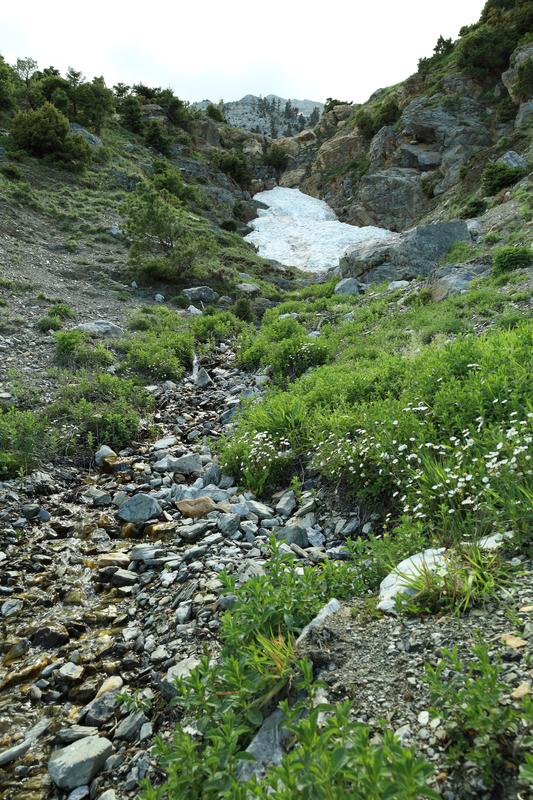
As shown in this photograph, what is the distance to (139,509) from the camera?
23.2 feet

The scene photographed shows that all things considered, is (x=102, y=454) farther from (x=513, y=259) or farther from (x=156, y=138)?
(x=156, y=138)

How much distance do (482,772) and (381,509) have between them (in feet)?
11.1

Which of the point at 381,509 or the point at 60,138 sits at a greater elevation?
the point at 60,138

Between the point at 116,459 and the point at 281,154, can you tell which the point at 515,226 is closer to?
the point at 116,459

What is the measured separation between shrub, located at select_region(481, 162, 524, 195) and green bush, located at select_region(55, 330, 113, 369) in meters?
21.5

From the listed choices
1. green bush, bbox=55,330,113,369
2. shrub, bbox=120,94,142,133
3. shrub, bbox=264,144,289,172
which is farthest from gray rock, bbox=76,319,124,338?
shrub, bbox=264,144,289,172

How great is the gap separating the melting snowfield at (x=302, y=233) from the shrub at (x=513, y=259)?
26.1 metres

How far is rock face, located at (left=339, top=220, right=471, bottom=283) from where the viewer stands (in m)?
18.2

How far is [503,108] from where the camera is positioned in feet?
134

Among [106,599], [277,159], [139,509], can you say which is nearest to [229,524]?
[106,599]

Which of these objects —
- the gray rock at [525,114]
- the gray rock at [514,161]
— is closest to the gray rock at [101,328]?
the gray rock at [514,161]

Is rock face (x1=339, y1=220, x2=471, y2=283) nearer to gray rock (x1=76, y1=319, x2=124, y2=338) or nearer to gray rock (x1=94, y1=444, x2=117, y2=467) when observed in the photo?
gray rock (x1=76, y1=319, x2=124, y2=338)

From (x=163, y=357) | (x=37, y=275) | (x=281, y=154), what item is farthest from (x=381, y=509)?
(x=281, y=154)

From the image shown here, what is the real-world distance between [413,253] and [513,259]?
6.82 meters
